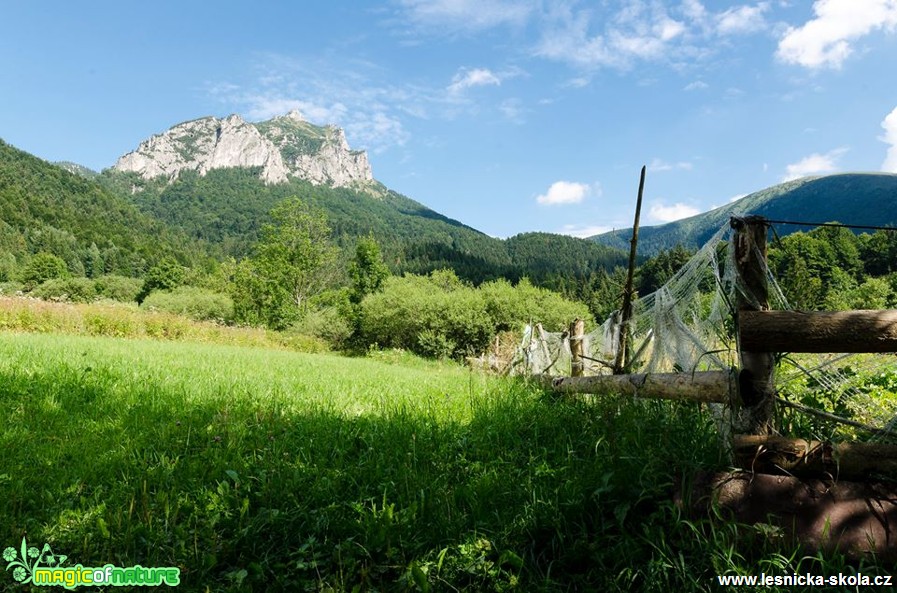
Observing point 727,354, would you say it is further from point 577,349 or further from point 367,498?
point 577,349

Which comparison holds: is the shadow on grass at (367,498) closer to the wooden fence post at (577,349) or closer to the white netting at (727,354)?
the white netting at (727,354)

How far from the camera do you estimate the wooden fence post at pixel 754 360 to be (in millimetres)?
2488

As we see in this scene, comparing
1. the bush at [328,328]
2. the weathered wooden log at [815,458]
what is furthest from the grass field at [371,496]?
the bush at [328,328]

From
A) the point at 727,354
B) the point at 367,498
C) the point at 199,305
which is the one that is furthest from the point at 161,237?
the point at 727,354

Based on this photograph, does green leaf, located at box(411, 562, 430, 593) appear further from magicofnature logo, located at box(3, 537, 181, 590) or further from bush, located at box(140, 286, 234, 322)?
bush, located at box(140, 286, 234, 322)

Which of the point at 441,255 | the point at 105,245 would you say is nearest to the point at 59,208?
the point at 105,245

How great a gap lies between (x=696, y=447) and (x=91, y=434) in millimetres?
4386

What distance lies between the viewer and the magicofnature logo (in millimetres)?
2141

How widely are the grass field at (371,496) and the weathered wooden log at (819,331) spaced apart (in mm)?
770

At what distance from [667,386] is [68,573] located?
372 centimetres

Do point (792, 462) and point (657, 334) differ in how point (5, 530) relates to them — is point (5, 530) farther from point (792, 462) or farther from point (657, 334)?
point (657, 334)

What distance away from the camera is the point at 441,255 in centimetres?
13412

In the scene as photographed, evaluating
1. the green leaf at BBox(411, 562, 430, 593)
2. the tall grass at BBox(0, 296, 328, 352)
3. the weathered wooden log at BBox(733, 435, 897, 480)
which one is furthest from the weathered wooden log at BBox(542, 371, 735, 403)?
the tall grass at BBox(0, 296, 328, 352)

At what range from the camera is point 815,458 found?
227 centimetres
